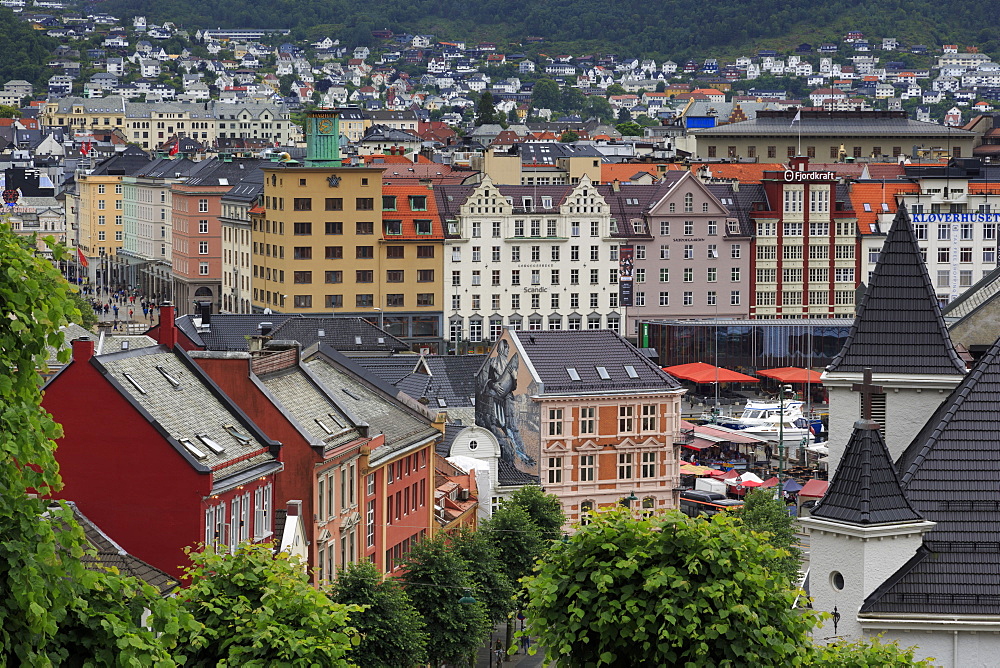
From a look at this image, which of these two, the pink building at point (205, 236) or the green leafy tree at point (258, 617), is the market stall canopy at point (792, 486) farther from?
the pink building at point (205, 236)

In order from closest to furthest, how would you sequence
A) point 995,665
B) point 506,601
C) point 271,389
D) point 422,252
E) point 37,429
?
point 37,429 < point 995,665 < point 271,389 < point 506,601 < point 422,252

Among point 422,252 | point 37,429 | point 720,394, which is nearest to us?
point 37,429

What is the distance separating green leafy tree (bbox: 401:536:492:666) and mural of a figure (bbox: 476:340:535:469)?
2756cm

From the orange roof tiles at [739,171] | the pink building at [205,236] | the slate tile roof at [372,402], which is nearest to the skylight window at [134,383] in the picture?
the slate tile roof at [372,402]

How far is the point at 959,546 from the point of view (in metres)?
39.3

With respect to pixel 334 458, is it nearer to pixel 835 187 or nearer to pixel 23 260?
pixel 23 260

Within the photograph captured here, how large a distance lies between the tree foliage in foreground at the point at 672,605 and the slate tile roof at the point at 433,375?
55.4 metres

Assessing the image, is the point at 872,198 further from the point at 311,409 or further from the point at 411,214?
the point at 311,409

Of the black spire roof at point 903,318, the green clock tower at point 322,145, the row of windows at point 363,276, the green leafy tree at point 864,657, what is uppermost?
the green clock tower at point 322,145

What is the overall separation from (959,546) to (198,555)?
546 inches

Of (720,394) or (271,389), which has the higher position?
(271,389)

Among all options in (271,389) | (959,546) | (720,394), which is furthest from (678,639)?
(720,394)

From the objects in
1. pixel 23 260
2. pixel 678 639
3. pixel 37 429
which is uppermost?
pixel 23 260

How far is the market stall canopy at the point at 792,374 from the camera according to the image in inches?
5512
